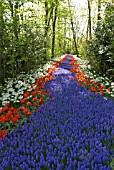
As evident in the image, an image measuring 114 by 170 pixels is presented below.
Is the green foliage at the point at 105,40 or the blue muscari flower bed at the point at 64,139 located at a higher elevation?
the green foliage at the point at 105,40

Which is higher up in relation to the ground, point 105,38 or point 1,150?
point 105,38

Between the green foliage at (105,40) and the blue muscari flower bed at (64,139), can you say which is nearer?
the blue muscari flower bed at (64,139)

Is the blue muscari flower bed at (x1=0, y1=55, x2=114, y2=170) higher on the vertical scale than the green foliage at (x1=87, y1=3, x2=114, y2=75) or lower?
lower

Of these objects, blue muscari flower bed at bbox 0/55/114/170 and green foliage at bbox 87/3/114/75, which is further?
green foliage at bbox 87/3/114/75

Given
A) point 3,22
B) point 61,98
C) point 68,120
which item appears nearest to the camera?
point 68,120

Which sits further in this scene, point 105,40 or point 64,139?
point 105,40

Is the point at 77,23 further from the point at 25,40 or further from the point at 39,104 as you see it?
the point at 39,104

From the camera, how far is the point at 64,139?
4.42 metres

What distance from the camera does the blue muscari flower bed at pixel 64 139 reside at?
3559mm

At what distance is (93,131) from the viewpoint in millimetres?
4590

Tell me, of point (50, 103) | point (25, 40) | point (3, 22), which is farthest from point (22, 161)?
point (25, 40)

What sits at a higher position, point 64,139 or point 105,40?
point 105,40

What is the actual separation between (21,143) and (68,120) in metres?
1.33

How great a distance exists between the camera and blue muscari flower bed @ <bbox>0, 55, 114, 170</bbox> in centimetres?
356
